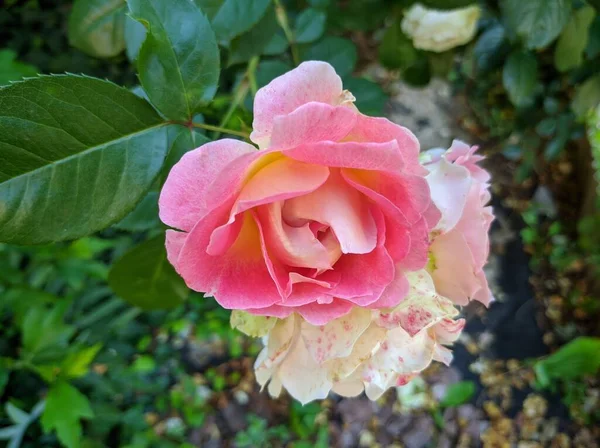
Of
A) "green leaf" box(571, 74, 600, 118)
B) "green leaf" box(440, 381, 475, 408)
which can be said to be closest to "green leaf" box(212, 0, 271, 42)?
"green leaf" box(571, 74, 600, 118)

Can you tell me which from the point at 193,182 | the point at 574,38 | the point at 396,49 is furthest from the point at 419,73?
the point at 193,182

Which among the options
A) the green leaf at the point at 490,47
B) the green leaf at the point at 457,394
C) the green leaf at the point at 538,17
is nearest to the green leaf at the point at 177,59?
the green leaf at the point at 538,17

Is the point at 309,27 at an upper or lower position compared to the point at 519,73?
upper

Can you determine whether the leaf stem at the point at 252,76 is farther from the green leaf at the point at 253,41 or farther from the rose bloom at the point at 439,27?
the rose bloom at the point at 439,27

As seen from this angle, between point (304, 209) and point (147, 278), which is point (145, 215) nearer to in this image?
point (147, 278)

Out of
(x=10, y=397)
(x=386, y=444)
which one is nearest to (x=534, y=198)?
(x=386, y=444)

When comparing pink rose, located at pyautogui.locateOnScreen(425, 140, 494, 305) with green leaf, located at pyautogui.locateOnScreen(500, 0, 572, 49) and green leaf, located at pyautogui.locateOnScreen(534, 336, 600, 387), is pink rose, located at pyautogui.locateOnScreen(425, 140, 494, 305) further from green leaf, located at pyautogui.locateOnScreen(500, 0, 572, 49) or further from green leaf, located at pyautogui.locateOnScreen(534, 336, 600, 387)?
green leaf, located at pyautogui.locateOnScreen(534, 336, 600, 387)
